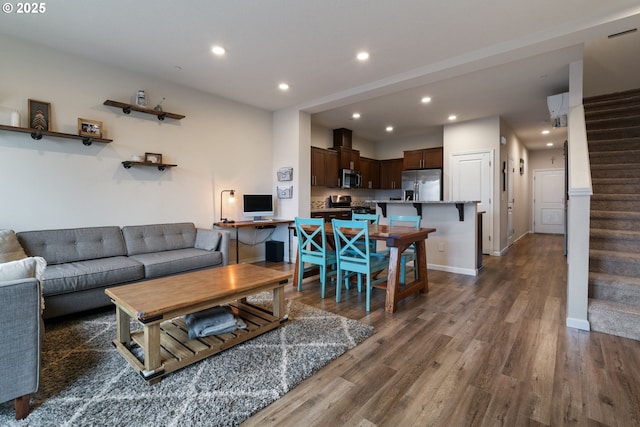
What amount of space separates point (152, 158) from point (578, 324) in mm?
4913

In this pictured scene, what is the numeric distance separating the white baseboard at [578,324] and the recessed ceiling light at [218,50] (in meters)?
4.22

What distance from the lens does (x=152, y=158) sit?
395cm

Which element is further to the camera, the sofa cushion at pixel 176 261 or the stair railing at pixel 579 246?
the sofa cushion at pixel 176 261

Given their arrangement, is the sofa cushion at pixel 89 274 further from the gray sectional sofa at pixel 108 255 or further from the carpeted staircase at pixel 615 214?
the carpeted staircase at pixel 615 214

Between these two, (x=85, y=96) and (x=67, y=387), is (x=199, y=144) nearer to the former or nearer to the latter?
(x=85, y=96)

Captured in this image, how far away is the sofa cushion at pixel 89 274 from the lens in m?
2.57

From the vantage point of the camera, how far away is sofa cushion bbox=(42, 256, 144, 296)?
2.57m

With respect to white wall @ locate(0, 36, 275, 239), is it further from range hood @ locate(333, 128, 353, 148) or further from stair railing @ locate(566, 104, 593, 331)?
stair railing @ locate(566, 104, 593, 331)

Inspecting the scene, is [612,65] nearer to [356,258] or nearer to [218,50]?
[356,258]

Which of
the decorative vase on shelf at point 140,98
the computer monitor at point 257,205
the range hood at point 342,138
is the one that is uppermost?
the range hood at point 342,138

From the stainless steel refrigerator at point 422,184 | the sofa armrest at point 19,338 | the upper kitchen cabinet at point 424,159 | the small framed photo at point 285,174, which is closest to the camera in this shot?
the sofa armrest at point 19,338

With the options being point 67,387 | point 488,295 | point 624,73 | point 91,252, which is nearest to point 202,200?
point 91,252

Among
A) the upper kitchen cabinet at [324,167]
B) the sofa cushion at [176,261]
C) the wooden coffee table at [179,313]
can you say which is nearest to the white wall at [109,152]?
the sofa cushion at [176,261]

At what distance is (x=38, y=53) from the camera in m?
3.15
